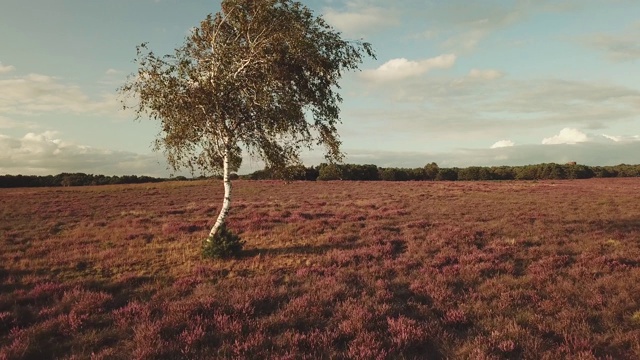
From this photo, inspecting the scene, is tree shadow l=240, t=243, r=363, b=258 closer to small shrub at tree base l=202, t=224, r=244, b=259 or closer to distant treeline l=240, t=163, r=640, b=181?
small shrub at tree base l=202, t=224, r=244, b=259

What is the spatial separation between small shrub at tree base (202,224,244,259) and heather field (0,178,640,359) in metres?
0.46

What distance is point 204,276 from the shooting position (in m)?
14.6

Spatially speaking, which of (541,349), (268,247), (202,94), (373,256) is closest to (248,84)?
(202,94)

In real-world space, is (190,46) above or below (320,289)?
above

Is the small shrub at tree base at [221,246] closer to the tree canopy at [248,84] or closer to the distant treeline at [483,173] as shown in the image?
the tree canopy at [248,84]

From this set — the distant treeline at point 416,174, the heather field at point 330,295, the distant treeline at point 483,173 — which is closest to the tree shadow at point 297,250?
the heather field at point 330,295

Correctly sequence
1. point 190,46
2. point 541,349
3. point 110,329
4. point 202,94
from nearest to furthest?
point 541,349, point 110,329, point 202,94, point 190,46

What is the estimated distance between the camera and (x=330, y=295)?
11.6m

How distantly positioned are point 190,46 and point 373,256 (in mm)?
13564

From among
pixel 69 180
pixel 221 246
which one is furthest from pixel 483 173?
pixel 69 180

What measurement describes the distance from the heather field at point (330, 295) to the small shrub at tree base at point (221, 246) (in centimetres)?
46

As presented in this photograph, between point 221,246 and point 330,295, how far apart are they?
7339 millimetres

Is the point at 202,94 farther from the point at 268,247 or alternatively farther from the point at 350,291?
the point at 350,291

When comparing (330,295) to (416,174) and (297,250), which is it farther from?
(416,174)
